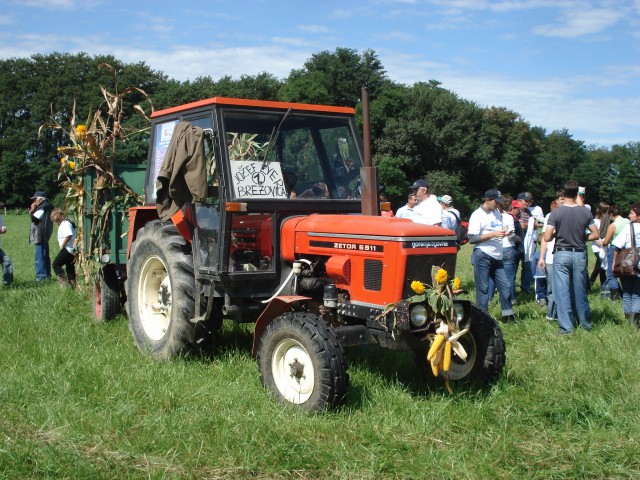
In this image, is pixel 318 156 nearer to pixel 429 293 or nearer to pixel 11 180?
pixel 429 293

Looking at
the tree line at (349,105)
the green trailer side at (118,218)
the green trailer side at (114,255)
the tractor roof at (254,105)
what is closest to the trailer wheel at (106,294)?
the green trailer side at (114,255)

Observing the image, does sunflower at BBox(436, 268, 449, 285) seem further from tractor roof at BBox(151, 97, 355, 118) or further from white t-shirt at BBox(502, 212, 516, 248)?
white t-shirt at BBox(502, 212, 516, 248)

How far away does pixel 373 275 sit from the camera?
5.35 m

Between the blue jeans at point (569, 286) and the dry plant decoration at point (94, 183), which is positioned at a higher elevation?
the dry plant decoration at point (94, 183)

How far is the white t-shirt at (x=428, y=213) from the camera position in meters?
9.25

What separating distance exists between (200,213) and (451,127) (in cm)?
4439

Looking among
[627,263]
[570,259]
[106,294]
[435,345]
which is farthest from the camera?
[106,294]

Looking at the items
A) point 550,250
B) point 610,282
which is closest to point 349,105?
point 610,282

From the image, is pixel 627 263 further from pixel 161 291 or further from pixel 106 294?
pixel 106 294

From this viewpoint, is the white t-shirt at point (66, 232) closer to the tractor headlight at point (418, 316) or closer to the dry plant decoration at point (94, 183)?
the dry plant decoration at point (94, 183)

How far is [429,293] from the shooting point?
505 centimetres

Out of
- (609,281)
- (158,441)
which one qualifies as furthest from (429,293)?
(609,281)

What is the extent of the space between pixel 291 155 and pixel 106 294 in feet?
10.8

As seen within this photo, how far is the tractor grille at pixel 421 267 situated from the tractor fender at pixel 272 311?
79 centimetres
